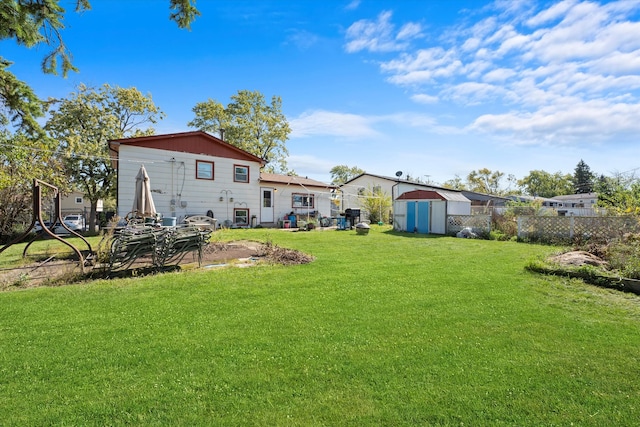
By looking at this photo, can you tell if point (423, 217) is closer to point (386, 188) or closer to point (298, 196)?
point (298, 196)

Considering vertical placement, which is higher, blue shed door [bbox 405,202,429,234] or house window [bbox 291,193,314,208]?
house window [bbox 291,193,314,208]

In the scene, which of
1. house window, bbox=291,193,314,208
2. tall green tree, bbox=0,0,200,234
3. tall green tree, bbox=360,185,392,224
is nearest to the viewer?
tall green tree, bbox=0,0,200,234

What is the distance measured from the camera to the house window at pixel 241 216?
62.7 feet

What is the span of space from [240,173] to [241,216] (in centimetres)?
272

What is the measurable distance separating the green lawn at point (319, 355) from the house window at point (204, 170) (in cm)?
1317

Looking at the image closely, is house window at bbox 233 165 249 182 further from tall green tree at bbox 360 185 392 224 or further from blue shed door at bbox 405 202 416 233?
blue shed door at bbox 405 202 416 233

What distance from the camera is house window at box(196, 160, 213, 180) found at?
17.6m

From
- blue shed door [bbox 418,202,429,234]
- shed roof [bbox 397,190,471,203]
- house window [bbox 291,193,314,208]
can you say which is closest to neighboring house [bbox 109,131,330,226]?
house window [bbox 291,193,314,208]

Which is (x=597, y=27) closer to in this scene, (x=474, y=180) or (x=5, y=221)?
(x=5, y=221)

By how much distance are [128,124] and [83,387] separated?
2461 cm

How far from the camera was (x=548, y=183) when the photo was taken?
Answer: 6019 cm

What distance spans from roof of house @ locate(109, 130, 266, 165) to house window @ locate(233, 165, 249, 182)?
569mm

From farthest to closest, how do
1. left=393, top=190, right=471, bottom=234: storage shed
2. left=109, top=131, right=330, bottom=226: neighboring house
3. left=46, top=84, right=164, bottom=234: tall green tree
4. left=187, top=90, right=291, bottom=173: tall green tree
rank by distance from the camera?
1. left=187, top=90, right=291, bottom=173: tall green tree
2. left=46, top=84, right=164, bottom=234: tall green tree
3. left=393, top=190, right=471, bottom=234: storage shed
4. left=109, top=131, right=330, bottom=226: neighboring house

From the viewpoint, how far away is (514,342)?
3189 mm
